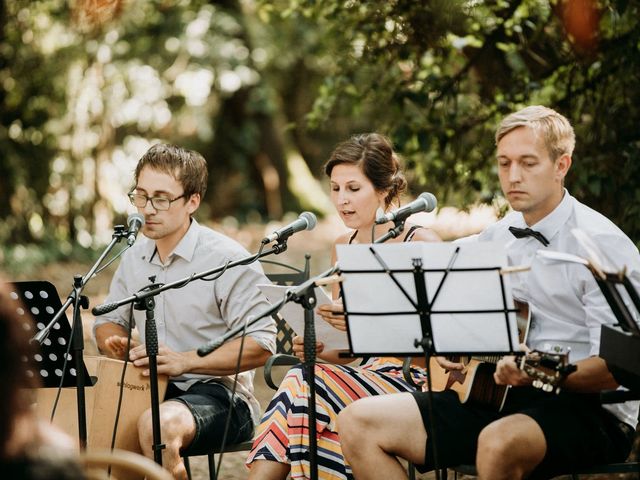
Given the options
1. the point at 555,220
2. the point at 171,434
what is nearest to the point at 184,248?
the point at 171,434

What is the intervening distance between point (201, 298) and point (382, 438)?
111 cm

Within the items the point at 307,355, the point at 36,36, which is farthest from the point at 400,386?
the point at 36,36

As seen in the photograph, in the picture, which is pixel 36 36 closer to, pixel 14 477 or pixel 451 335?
pixel 451 335

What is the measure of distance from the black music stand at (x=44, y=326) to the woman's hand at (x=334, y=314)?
935mm

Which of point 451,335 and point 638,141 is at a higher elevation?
point 638,141

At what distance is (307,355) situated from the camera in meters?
3.56

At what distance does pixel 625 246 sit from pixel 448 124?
3.03 m

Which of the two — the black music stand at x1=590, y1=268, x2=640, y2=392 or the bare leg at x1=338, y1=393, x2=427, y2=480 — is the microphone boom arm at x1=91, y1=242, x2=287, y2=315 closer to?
the bare leg at x1=338, y1=393, x2=427, y2=480

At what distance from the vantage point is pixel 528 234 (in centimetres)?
394

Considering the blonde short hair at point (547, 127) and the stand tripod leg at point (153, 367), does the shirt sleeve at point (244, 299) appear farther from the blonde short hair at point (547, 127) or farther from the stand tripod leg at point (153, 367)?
the blonde short hair at point (547, 127)

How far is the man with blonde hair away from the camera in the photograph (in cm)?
355

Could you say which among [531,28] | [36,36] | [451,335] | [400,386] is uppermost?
[36,36]

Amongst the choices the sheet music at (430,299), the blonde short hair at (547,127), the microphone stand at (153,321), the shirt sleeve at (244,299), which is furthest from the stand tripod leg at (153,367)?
the blonde short hair at (547,127)

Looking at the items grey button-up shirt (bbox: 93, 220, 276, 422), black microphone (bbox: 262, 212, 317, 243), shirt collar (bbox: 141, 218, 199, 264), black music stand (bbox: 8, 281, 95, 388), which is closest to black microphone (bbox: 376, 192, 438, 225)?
black microphone (bbox: 262, 212, 317, 243)
